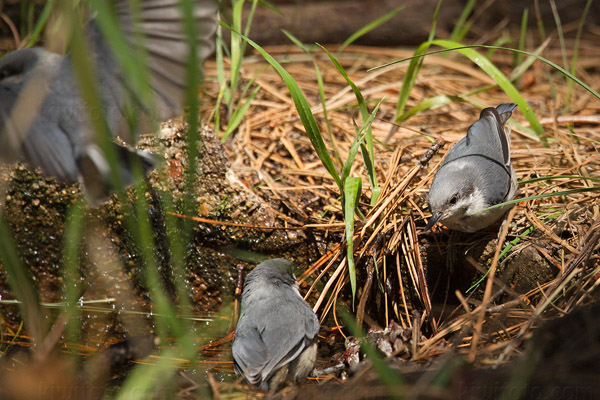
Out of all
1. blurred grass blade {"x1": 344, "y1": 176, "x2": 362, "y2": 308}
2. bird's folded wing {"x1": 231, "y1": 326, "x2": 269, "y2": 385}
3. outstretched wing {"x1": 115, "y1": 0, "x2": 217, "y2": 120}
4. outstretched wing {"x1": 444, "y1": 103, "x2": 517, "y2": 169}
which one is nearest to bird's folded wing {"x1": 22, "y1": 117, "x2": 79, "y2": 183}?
outstretched wing {"x1": 115, "y1": 0, "x2": 217, "y2": 120}

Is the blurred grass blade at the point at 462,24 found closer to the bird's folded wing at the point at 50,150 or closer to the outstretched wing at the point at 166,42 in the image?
the outstretched wing at the point at 166,42

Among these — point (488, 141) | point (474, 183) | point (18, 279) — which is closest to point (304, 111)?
point (474, 183)

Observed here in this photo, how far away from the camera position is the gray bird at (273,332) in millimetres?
2438

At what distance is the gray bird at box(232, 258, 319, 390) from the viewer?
2438mm

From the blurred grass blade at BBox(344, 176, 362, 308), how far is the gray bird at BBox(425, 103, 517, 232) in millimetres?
373

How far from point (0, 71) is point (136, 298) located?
5.43 ft

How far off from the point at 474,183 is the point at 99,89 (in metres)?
2.22

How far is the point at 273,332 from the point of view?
8.39 feet

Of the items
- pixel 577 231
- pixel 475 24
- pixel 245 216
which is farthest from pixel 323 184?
pixel 475 24

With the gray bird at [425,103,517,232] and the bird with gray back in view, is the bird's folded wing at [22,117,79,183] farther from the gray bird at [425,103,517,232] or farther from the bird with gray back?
the gray bird at [425,103,517,232]

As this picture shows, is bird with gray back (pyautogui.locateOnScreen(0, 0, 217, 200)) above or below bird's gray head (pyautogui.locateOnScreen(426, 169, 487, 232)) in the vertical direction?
above

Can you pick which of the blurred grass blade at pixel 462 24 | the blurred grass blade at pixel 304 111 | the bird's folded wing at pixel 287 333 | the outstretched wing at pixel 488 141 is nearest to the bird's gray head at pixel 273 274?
the bird's folded wing at pixel 287 333

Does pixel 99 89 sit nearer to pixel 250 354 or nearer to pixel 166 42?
pixel 166 42

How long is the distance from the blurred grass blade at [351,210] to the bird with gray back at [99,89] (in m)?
1.14
